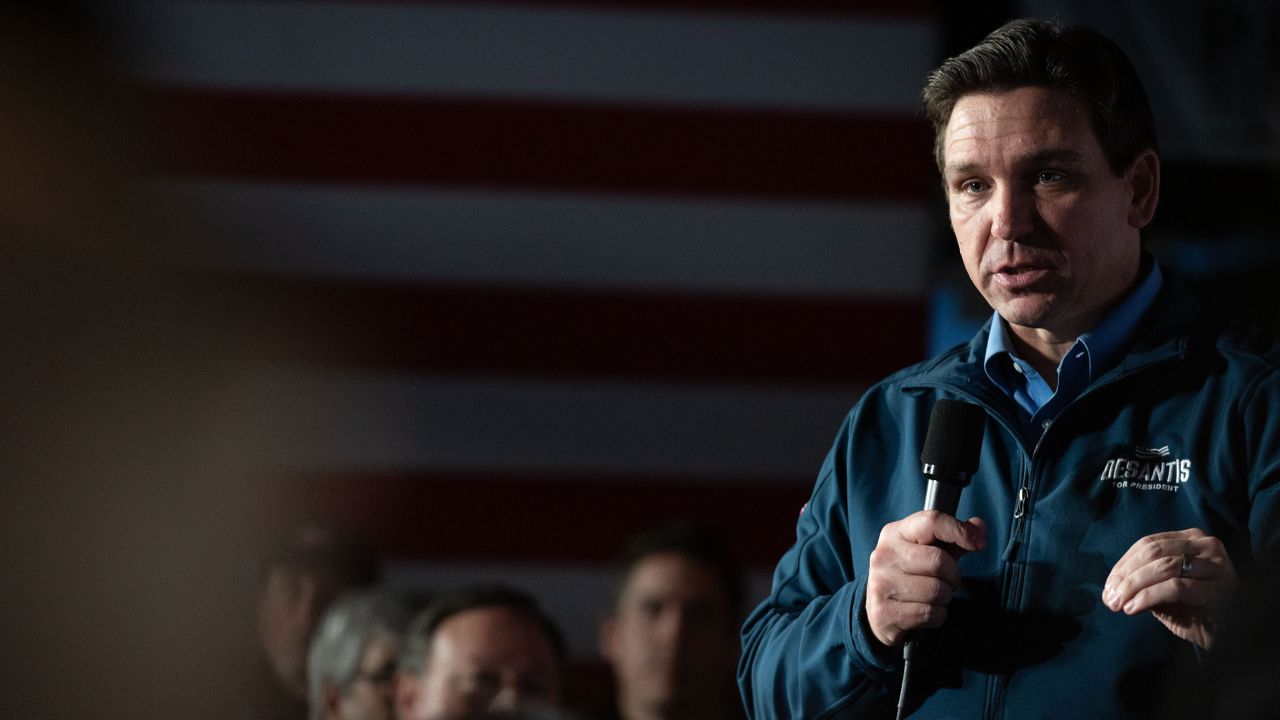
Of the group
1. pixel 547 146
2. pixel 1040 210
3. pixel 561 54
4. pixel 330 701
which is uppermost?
pixel 561 54

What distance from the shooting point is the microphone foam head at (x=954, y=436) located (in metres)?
0.99

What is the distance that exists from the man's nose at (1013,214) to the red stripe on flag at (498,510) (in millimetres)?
1842

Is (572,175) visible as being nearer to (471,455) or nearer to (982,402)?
(471,455)

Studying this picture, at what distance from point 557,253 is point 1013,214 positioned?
193 centimetres

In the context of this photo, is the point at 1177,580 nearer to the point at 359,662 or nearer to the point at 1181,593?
the point at 1181,593

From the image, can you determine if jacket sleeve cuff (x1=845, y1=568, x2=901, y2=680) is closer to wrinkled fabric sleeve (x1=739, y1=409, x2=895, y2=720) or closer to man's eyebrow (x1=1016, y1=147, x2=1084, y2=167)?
wrinkled fabric sleeve (x1=739, y1=409, x2=895, y2=720)

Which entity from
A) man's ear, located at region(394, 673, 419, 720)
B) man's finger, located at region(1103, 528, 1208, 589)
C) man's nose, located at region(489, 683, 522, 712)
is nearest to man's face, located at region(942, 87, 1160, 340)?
man's finger, located at region(1103, 528, 1208, 589)

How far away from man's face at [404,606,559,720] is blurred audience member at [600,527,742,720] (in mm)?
412

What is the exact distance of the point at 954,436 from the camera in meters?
1.00

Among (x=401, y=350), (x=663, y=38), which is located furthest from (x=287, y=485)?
(x=663, y=38)

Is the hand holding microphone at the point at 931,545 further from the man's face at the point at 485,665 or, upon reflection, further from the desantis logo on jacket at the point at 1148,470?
the man's face at the point at 485,665

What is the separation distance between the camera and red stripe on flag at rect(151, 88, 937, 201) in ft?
9.37

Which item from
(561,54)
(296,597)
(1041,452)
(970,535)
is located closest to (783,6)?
(561,54)

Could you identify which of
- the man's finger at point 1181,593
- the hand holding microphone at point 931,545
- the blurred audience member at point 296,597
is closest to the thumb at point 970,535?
the hand holding microphone at point 931,545
